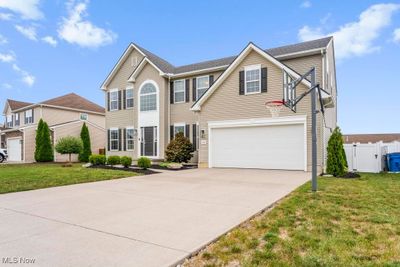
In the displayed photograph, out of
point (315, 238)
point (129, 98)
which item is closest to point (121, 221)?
point (315, 238)

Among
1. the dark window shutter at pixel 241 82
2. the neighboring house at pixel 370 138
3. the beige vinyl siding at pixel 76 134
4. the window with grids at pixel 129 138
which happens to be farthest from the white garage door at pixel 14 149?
the neighboring house at pixel 370 138

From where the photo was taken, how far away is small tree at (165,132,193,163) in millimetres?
16781

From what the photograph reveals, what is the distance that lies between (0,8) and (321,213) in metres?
18.8

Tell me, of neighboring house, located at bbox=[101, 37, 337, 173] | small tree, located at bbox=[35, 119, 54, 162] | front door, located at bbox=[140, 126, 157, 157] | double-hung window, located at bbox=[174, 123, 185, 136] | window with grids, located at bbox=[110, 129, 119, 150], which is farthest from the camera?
small tree, located at bbox=[35, 119, 54, 162]

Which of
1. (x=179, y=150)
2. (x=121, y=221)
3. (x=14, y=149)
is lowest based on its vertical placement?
(x=121, y=221)

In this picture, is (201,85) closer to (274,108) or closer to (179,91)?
(179,91)

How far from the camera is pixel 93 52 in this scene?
21250mm

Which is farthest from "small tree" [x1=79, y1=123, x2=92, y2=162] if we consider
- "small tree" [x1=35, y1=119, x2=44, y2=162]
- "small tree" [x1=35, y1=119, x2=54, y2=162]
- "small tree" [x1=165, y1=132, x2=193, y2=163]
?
"small tree" [x1=165, y1=132, x2=193, y2=163]

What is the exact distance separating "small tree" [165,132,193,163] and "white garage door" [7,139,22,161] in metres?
18.8

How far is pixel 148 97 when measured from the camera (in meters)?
19.8

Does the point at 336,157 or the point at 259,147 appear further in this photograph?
the point at 259,147

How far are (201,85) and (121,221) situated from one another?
14.3 meters

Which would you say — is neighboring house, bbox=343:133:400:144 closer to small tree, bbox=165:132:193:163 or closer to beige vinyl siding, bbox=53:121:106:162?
small tree, bbox=165:132:193:163

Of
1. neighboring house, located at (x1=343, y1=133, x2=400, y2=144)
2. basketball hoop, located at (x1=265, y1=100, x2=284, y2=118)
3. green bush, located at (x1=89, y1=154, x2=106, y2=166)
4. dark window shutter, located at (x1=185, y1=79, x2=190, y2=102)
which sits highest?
dark window shutter, located at (x1=185, y1=79, x2=190, y2=102)
